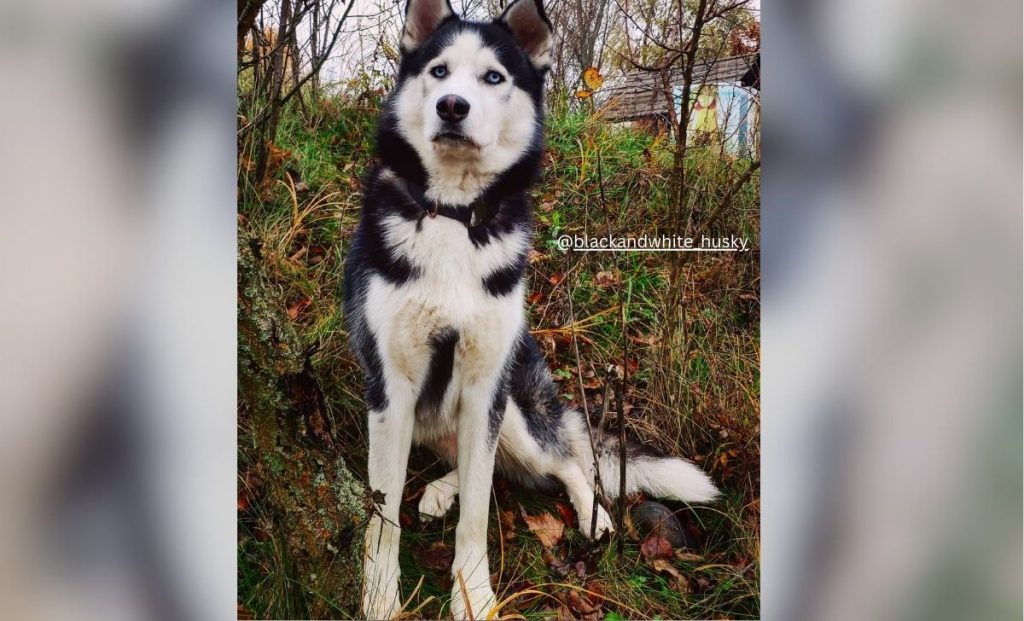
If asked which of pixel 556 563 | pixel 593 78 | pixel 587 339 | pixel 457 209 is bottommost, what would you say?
pixel 556 563

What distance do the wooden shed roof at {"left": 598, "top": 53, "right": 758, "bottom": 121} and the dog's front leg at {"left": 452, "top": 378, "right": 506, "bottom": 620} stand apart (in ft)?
2.65

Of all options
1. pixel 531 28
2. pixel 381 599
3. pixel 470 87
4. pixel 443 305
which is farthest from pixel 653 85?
pixel 381 599

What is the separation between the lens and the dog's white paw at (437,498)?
1957 mm

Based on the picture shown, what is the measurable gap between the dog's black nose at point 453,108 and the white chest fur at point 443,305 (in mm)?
269

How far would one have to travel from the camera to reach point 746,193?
196cm

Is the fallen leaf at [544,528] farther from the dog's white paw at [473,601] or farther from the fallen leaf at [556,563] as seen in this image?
the dog's white paw at [473,601]

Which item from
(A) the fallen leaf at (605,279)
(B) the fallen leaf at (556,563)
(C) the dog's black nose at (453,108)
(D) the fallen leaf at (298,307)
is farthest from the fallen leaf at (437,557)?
(C) the dog's black nose at (453,108)

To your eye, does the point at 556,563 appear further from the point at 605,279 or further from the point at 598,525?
the point at 605,279
